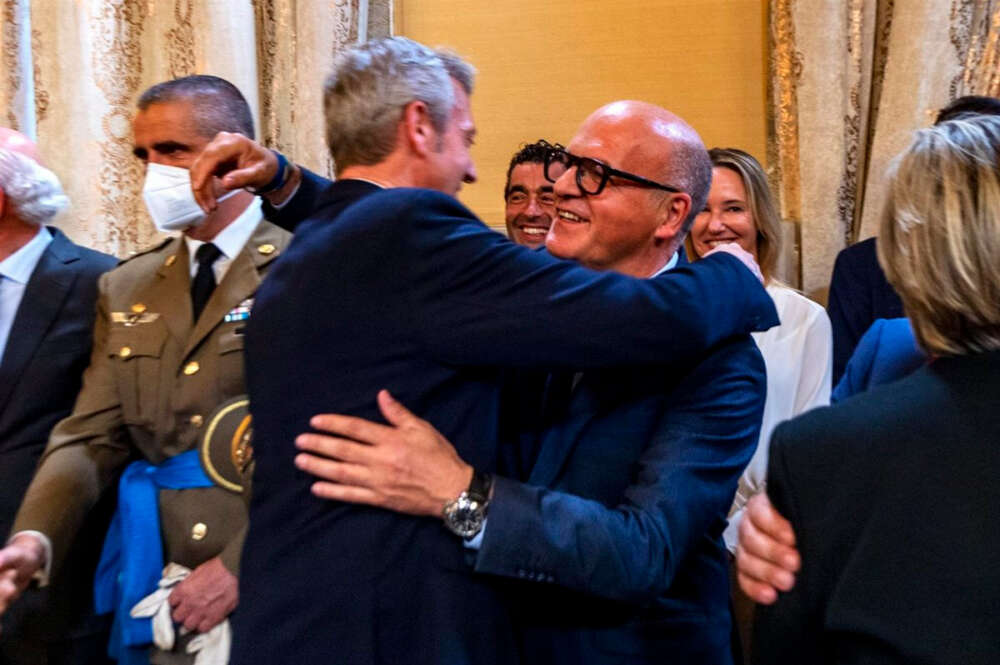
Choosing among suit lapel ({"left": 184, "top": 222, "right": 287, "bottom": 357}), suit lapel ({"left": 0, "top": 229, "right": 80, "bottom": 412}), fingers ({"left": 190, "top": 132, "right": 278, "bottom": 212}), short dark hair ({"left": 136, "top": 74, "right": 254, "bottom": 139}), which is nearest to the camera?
fingers ({"left": 190, "top": 132, "right": 278, "bottom": 212})

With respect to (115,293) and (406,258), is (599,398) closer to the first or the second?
(406,258)

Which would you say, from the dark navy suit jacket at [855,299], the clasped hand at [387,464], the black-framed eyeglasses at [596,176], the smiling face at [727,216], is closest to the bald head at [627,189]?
the black-framed eyeglasses at [596,176]

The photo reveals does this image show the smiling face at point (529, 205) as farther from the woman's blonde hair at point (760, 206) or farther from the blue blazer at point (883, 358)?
the blue blazer at point (883, 358)

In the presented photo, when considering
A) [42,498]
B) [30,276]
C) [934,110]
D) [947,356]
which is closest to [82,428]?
[42,498]

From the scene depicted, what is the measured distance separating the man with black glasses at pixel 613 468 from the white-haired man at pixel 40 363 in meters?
1.13

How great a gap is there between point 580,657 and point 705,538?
0.92 feet

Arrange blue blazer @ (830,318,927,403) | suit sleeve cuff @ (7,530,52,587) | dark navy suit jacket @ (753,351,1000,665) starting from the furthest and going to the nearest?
suit sleeve cuff @ (7,530,52,587)
blue blazer @ (830,318,927,403)
dark navy suit jacket @ (753,351,1000,665)

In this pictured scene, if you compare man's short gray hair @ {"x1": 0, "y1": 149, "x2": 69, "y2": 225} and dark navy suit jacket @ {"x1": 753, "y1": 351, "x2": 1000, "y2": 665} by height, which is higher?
man's short gray hair @ {"x1": 0, "y1": 149, "x2": 69, "y2": 225}

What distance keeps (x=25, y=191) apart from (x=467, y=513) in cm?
166

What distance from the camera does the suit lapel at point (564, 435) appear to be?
1.64 meters

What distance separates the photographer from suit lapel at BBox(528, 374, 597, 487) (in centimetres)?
164

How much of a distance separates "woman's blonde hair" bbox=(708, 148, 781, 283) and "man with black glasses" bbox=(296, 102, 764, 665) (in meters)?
1.00

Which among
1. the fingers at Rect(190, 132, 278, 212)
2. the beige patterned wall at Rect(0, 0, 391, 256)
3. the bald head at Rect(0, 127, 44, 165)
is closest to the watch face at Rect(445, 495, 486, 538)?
the fingers at Rect(190, 132, 278, 212)

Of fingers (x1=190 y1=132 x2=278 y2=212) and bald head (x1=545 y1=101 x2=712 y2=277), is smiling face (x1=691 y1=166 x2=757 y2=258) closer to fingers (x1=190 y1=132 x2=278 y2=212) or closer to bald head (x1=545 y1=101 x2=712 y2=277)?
bald head (x1=545 y1=101 x2=712 y2=277)
